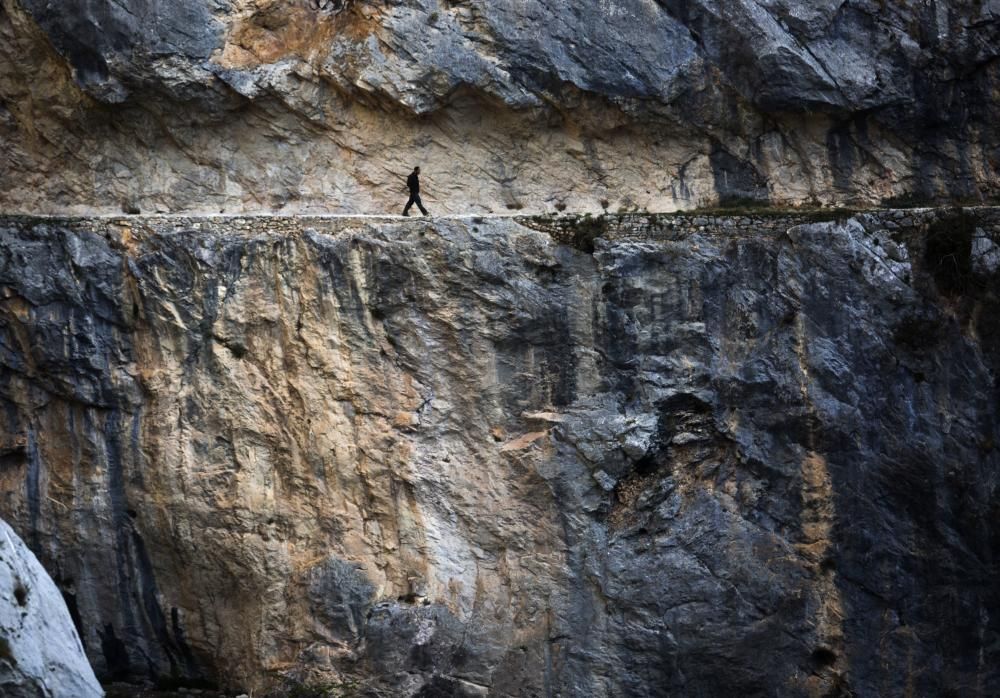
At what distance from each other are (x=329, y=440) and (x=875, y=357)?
7750 millimetres

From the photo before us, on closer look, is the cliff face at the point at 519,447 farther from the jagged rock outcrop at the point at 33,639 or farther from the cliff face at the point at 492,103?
the jagged rock outcrop at the point at 33,639

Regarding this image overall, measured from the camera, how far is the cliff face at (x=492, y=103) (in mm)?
19734

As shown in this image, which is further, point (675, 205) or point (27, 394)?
point (675, 205)

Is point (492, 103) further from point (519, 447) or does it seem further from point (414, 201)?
point (519, 447)

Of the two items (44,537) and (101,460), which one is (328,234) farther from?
(44,537)

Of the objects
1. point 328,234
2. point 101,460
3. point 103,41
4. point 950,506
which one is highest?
point 103,41

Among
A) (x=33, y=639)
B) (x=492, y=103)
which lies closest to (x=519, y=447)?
(x=492, y=103)

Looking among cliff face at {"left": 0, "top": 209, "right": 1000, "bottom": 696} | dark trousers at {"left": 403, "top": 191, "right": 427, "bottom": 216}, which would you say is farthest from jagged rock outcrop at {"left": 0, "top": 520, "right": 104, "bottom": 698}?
dark trousers at {"left": 403, "top": 191, "right": 427, "bottom": 216}

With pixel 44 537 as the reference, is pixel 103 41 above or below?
above

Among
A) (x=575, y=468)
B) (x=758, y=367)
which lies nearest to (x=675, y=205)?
(x=758, y=367)

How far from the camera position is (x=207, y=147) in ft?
67.7

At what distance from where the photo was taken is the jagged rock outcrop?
13.1 meters

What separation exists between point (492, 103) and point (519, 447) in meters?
5.46

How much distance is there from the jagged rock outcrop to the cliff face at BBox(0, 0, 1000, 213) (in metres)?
8.13
